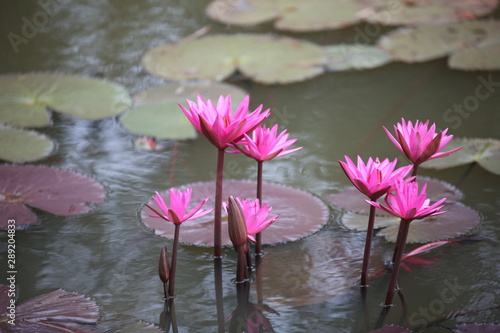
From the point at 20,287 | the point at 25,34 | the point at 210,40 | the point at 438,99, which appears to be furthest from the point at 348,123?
the point at 25,34

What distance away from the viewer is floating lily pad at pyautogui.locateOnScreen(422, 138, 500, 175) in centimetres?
225

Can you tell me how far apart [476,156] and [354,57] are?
1136 mm

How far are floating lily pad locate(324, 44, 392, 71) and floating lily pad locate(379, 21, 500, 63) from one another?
0.07 m

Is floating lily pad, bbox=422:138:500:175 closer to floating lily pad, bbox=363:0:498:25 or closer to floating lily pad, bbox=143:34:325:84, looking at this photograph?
floating lily pad, bbox=143:34:325:84

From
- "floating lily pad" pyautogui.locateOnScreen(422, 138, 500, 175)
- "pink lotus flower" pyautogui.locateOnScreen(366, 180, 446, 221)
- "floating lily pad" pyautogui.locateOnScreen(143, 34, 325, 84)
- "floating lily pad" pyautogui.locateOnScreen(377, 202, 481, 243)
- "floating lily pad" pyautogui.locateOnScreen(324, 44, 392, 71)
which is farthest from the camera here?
"floating lily pad" pyautogui.locateOnScreen(324, 44, 392, 71)

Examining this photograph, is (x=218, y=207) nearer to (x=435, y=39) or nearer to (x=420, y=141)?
(x=420, y=141)

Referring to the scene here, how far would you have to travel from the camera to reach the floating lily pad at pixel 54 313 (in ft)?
4.78

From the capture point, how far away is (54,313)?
1.51m

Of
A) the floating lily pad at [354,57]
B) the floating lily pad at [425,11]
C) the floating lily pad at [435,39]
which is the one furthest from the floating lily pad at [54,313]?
the floating lily pad at [425,11]

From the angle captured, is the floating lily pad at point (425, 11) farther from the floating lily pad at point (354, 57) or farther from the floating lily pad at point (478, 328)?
the floating lily pad at point (478, 328)

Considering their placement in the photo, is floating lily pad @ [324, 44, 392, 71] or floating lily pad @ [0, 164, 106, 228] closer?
floating lily pad @ [0, 164, 106, 228]

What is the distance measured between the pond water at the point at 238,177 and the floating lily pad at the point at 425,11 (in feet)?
0.97

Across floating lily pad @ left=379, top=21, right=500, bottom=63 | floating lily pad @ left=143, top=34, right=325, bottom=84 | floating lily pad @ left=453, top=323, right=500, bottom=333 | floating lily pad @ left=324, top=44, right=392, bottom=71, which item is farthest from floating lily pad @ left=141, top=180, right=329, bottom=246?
floating lily pad @ left=379, top=21, right=500, bottom=63

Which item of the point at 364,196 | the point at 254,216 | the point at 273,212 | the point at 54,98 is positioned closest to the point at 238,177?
the point at 273,212
